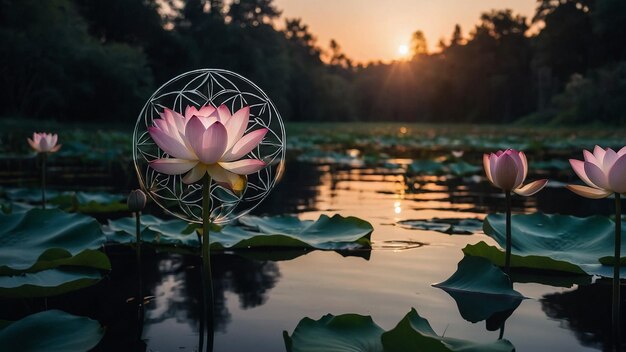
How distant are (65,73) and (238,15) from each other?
14804mm

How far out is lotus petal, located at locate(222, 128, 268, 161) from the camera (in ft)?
3.72

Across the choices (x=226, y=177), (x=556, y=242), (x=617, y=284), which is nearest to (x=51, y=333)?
(x=226, y=177)

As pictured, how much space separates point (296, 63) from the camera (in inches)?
1431

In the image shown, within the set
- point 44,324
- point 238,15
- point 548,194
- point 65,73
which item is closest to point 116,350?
point 44,324

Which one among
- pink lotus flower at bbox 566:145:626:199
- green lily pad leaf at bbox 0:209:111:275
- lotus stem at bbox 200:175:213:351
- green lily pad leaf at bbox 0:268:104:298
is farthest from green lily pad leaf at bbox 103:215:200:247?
pink lotus flower at bbox 566:145:626:199

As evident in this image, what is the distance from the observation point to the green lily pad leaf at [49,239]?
5.11 ft

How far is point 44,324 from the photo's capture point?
3.64 feet

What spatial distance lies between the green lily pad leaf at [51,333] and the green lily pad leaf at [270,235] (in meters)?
0.77

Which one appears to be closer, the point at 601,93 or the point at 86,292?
the point at 86,292

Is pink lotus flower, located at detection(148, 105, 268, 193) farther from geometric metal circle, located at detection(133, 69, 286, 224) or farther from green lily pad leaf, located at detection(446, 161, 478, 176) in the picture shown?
green lily pad leaf, located at detection(446, 161, 478, 176)

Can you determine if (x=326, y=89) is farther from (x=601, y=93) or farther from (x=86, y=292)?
(x=86, y=292)

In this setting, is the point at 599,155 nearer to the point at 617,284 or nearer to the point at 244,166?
the point at 617,284

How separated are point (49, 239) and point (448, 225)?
148 centimetres

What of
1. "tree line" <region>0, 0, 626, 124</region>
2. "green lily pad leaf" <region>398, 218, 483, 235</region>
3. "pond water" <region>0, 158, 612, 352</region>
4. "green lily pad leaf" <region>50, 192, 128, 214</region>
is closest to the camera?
"pond water" <region>0, 158, 612, 352</region>
